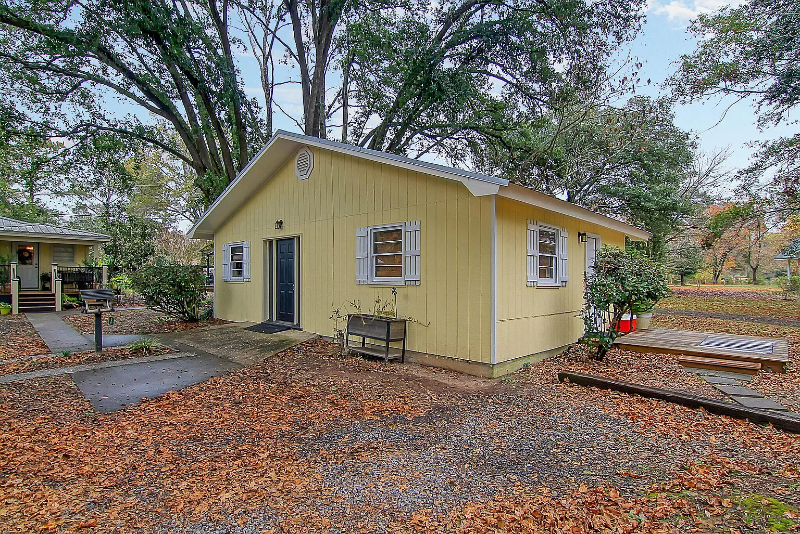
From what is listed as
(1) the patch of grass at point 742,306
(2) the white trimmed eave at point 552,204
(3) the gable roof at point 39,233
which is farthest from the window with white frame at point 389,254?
(3) the gable roof at point 39,233

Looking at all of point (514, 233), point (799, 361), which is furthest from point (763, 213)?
point (514, 233)

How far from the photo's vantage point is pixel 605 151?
14406 mm

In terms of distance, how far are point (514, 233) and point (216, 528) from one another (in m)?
5.05

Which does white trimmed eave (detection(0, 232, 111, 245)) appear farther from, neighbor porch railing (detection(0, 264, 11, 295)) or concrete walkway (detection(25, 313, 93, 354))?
concrete walkway (detection(25, 313, 93, 354))

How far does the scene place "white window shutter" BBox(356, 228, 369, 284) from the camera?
7.22m

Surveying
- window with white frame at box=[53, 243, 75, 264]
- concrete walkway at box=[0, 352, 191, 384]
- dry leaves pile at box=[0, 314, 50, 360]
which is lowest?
concrete walkway at box=[0, 352, 191, 384]

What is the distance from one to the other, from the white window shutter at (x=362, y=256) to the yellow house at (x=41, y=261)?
12.5 m

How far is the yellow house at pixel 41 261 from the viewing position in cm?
1358

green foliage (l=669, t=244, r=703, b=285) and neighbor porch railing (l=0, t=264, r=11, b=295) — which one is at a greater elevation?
green foliage (l=669, t=244, r=703, b=285)

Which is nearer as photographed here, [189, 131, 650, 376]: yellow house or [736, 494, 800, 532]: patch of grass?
[736, 494, 800, 532]: patch of grass

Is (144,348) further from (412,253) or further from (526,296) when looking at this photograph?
(526,296)

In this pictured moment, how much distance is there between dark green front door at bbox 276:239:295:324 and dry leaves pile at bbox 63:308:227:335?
236cm

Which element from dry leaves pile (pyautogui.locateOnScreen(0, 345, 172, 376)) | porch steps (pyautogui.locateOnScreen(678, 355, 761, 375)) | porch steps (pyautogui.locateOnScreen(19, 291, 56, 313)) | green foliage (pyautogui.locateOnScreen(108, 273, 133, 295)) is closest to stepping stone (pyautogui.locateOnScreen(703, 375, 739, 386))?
porch steps (pyautogui.locateOnScreen(678, 355, 761, 375))

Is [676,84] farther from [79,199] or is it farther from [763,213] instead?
[79,199]
